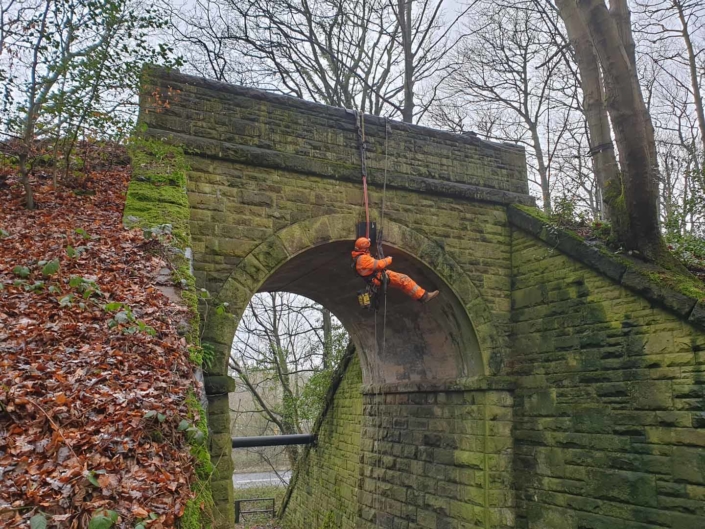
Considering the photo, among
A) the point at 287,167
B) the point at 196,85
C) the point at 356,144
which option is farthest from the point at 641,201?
the point at 196,85

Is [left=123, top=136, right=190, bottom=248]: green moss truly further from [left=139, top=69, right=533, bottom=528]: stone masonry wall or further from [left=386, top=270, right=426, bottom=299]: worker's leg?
[left=386, top=270, right=426, bottom=299]: worker's leg

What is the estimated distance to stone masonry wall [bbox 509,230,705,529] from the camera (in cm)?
564

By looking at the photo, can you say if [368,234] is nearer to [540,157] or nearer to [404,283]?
[404,283]

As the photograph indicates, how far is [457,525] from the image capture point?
7715 mm

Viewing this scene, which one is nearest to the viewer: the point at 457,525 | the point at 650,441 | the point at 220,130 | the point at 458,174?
the point at 650,441

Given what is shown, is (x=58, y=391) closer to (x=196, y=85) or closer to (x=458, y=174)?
(x=196, y=85)

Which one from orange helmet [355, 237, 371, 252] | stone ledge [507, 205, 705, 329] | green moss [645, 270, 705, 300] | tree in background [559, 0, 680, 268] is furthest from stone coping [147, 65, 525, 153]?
green moss [645, 270, 705, 300]

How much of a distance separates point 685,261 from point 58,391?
24.1 ft

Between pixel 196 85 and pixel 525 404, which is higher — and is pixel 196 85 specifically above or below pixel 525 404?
above

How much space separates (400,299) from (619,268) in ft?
11.3

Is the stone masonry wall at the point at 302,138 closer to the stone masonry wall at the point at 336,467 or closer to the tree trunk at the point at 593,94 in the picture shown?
the tree trunk at the point at 593,94

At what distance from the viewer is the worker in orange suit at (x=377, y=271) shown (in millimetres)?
6695

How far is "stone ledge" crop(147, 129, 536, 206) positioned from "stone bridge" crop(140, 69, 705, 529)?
2 cm

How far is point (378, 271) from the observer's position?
6.74 m
